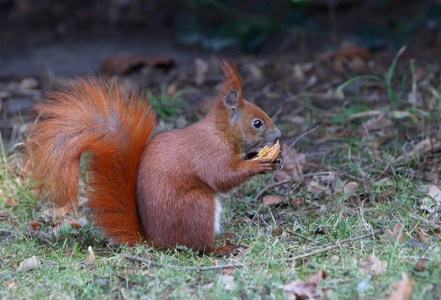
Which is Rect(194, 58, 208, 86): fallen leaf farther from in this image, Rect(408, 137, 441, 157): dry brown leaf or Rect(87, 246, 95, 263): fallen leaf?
Rect(87, 246, 95, 263): fallen leaf

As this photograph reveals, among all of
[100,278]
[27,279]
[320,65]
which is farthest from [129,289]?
[320,65]

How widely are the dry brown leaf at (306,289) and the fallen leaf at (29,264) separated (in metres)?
1.12

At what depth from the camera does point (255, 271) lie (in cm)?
218

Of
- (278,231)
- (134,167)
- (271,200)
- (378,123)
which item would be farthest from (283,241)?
(378,123)

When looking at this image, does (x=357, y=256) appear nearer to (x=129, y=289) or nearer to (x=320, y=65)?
(x=129, y=289)

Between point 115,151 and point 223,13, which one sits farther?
point 223,13

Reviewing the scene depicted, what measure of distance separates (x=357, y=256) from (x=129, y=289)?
3.09ft

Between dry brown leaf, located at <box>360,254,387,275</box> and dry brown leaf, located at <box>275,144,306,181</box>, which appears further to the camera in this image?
dry brown leaf, located at <box>275,144,306,181</box>

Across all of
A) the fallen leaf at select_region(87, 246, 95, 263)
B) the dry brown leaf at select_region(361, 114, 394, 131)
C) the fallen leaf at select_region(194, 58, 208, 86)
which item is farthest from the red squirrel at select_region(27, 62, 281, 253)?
the fallen leaf at select_region(194, 58, 208, 86)

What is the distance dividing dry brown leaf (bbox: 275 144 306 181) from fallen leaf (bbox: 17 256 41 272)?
152cm

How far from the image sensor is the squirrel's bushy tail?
2.32 m

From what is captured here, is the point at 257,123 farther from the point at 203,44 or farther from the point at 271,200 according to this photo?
the point at 203,44

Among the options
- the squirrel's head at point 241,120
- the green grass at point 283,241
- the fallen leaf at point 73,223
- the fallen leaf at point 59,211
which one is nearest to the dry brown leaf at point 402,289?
the green grass at point 283,241

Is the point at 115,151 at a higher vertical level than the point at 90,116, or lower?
lower
